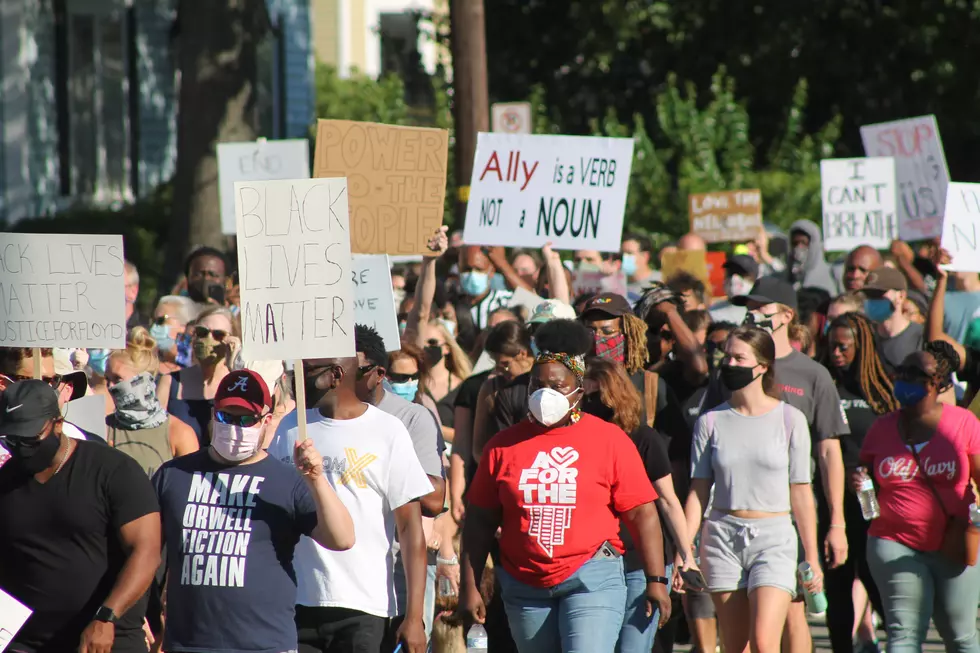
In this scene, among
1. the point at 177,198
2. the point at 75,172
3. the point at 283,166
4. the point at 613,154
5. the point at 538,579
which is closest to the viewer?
the point at 538,579

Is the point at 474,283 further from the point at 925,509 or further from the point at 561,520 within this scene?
the point at 561,520

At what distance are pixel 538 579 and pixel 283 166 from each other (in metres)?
6.87

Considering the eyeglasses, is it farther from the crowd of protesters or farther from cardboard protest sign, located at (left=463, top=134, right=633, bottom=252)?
cardboard protest sign, located at (left=463, top=134, right=633, bottom=252)

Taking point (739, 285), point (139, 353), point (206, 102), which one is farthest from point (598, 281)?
point (206, 102)

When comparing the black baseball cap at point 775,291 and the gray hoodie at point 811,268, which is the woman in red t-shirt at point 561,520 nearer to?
the black baseball cap at point 775,291

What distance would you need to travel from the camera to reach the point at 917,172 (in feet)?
41.9

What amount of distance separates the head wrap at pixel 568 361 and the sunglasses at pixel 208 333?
83.0 inches

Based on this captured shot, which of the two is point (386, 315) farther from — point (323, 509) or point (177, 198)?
point (177, 198)

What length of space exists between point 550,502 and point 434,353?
278 centimetres

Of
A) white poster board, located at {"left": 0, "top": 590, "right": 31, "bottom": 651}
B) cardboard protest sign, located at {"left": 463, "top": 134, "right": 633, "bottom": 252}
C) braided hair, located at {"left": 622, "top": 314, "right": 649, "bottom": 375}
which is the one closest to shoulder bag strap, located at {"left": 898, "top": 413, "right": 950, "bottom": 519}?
braided hair, located at {"left": 622, "top": 314, "right": 649, "bottom": 375}

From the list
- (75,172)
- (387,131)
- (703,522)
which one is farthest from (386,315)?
(75,172)

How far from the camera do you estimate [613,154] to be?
995 centimetres

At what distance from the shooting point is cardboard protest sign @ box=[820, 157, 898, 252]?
1280 centimetres

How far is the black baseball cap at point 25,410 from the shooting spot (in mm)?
5121
